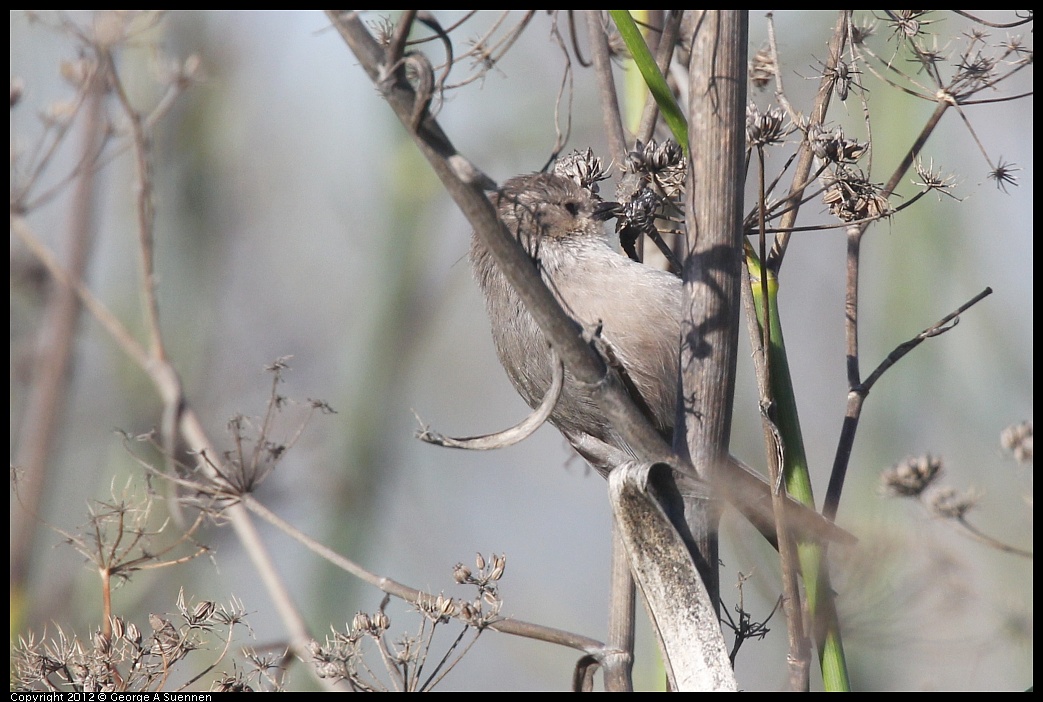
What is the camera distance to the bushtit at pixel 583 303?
6.85 feet

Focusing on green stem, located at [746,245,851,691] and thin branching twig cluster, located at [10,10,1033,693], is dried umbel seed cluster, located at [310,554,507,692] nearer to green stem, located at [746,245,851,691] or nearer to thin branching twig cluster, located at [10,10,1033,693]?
thin branching twig cluster, located at [10,10,1033,693]

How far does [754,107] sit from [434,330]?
225 cm

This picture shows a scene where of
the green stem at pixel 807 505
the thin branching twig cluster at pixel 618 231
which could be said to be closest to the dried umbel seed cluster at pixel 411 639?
the thin branching twig cluster at pixel 618 231

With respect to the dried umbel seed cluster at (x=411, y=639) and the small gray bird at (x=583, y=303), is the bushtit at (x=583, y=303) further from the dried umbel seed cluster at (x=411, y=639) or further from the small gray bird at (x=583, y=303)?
the dried umbel seed cluster at (x=411, y=639)

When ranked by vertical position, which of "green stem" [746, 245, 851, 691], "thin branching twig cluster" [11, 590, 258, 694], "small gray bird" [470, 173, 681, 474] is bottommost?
"thin branching twig cluster" [11, 590, 258, 694]

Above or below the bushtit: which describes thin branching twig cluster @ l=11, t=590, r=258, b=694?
below

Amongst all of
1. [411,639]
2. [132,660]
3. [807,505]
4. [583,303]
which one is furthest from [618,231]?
[132,660]

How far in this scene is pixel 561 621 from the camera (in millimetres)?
3623

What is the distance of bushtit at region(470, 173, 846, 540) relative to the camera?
2.09m

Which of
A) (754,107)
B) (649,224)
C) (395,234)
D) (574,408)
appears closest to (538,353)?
(574,408)

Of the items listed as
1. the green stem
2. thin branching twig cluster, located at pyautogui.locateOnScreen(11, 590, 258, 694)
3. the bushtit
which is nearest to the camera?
the green stem

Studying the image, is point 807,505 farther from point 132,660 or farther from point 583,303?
point 132,660

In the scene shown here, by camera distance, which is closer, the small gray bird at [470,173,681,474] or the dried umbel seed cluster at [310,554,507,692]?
the dried umbel seed cluster at [310,554,507,692]

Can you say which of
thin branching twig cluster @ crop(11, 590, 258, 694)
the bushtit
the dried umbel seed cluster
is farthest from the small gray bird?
thin branching twig cluster @ crop(11, 590, 258, 694)
